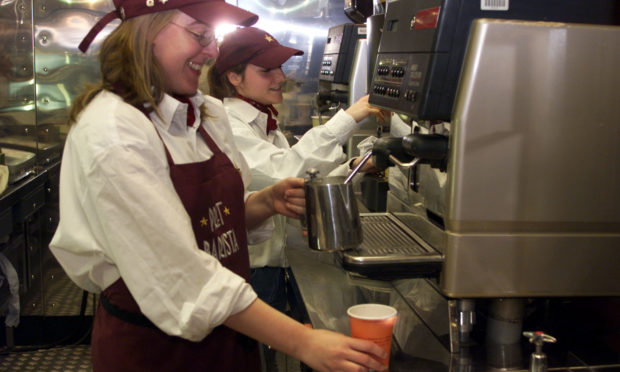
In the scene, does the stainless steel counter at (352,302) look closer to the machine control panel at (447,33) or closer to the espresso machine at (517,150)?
the espresso machine at (517,150)

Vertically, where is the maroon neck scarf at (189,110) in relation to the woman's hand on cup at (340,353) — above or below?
Result: above

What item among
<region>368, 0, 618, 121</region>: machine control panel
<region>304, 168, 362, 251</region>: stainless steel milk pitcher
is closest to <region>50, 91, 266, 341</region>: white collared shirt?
<region>304, 168, 362, 251</region>: stainless steel milk pitcher

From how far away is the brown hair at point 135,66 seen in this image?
1185mm

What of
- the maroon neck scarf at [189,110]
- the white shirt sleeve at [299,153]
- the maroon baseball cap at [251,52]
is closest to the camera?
the maroon neck scarf at [189,110]

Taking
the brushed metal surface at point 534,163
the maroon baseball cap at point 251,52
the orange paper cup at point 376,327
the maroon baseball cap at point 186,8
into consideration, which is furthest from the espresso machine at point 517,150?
the maroon baseball cap at point 251,52

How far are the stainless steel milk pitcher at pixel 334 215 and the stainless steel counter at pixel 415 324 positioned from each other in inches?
7.7

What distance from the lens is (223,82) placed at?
2371 millimetres

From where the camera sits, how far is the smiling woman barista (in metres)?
1.07

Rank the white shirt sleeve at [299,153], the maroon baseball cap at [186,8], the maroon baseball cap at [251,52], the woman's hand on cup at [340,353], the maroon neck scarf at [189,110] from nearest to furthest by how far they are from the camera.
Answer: the woman's hand on cup at [340,353]
the maroon baseball cap at [186,8]
the maroon neck scarf at [189,110]
the white shirt sleeve at [299,153]
the maroon baseball cap at [251,52]

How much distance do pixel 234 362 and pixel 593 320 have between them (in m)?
0.79

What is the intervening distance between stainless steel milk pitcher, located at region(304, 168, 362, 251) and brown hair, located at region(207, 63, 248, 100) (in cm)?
116

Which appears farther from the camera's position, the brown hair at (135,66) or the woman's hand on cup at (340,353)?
the brown hair at (135,66)

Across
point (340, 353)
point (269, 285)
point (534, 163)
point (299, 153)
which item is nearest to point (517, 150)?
point (534, 163)

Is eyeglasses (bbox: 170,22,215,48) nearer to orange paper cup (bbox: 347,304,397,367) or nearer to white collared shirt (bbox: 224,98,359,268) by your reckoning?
orange paper cup (bbox: 347,304,397,367)
